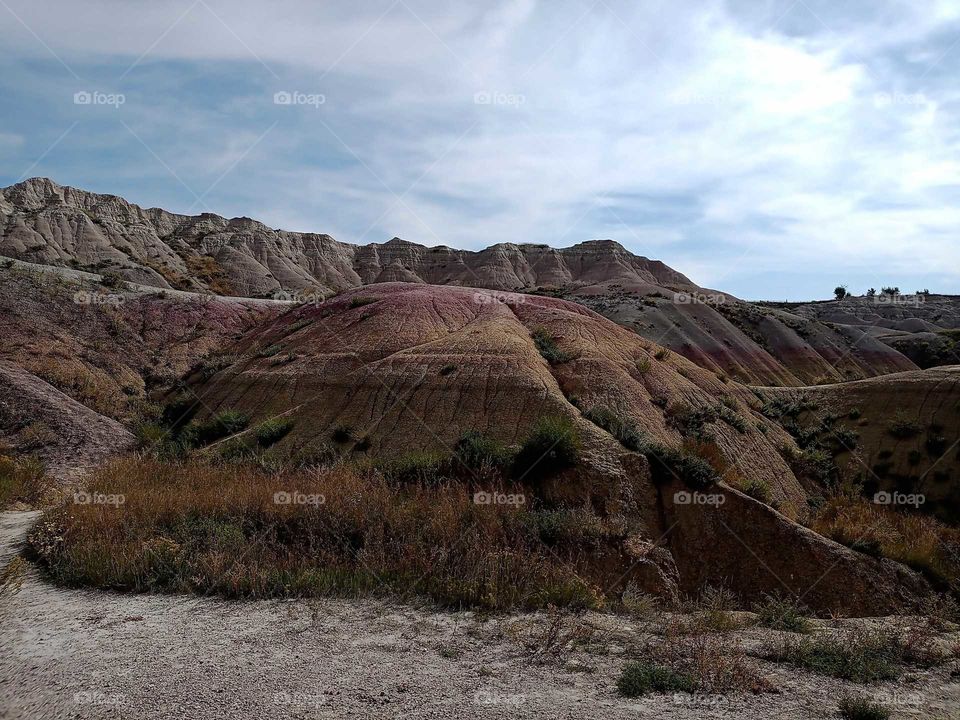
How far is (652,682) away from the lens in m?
4.86

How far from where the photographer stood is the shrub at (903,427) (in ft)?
74.0

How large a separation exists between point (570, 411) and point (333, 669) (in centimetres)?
933

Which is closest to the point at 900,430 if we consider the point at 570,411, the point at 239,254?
the point at 570,411

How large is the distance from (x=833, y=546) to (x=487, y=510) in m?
6.89

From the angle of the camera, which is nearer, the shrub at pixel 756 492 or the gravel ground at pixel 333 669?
the gravel ground at pixel 333 669

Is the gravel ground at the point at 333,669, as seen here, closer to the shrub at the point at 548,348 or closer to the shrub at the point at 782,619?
the shrub at the point at 782,619

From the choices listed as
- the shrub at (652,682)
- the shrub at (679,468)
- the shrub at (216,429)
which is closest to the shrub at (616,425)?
the shrub at (679,468)

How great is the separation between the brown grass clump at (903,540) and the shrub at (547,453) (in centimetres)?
536

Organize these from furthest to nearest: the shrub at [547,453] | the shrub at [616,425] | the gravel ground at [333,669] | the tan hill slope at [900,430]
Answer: the tan hill slope at [900,430] < the shrub at [616,425] < the shrub at [547,453] < the gravel ground at [333,669]

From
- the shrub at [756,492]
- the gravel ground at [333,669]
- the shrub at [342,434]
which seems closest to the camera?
the gravel ground at [333,669]

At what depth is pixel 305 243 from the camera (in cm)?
9700

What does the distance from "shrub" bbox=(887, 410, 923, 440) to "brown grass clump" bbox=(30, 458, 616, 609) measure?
64.6ft

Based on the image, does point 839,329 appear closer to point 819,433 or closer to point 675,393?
point 819,433

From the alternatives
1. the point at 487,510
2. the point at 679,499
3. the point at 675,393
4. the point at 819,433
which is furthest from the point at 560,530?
the point at 819,433
